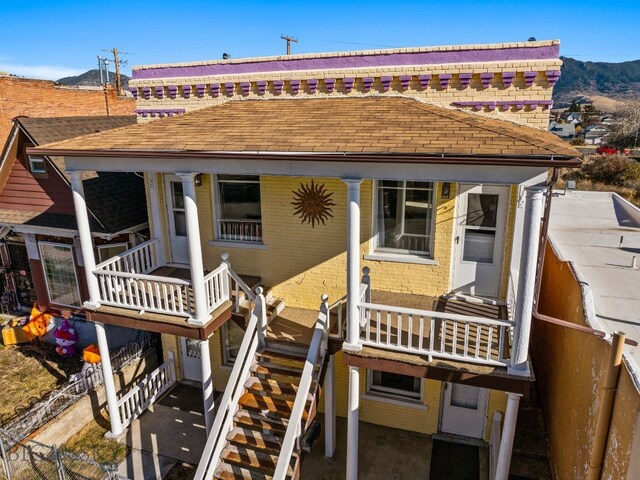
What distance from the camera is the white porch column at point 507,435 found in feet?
21.8

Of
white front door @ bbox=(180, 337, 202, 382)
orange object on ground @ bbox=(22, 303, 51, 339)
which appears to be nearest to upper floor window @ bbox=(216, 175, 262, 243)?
white front door @ bbox=(180, 337, 202, 382)

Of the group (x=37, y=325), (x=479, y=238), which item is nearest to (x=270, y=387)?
(x=479, y=238)

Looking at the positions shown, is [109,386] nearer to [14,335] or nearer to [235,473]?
[235,473]

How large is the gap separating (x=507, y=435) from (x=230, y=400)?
14.3 ft

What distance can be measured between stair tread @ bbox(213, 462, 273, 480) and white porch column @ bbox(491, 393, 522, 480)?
349 centimetres

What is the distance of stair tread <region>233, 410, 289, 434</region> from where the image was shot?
7.48m

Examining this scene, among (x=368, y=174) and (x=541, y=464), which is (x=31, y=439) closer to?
(x=368, y=174)

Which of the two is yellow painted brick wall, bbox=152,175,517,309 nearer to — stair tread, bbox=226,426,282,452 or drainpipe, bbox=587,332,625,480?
stair tread, bbox=226,426,282,452

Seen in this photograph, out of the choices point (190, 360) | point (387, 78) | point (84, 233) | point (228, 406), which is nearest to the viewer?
point (228, 406)

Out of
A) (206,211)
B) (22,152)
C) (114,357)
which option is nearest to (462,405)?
(206,211)

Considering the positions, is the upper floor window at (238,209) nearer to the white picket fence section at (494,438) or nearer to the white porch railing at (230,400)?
the white porch railing at (230,400)

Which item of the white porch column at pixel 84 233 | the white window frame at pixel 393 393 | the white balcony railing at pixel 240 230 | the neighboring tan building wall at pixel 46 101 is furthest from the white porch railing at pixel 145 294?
the neighboring tan building wall at pixel 46 101

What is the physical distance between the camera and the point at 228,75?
1011 cm

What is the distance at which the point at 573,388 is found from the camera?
7.07 m
